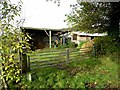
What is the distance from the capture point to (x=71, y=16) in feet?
61.5

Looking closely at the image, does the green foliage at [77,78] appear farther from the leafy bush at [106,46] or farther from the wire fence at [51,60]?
the leafy bush at [106,46]

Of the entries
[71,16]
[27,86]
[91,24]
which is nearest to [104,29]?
[91,24]

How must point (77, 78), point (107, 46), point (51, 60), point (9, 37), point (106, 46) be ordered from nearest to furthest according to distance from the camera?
Result: point (9, 37) → point (77, 78) → point (51, 60) → point (107, 46) → point (106, 46)

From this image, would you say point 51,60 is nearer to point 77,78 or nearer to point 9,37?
point 77,78

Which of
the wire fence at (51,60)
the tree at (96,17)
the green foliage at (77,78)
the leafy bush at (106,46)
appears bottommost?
the green foliage at (77,78)

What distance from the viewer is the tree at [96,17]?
1766cm

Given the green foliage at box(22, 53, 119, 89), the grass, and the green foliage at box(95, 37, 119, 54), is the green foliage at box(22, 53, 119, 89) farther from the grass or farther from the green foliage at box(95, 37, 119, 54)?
the green foliage at box(95, 37, 119, 54)

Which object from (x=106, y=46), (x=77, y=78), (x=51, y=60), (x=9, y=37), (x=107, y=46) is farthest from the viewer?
(x=106, y=46)

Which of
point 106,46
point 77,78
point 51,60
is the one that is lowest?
point 77,78

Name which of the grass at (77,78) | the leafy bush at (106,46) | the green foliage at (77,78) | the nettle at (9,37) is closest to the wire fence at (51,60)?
the grass at (77,78)

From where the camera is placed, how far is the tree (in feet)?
57.9

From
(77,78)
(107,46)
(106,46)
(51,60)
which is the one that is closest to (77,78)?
(77,78)

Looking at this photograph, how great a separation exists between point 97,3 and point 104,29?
2.28 meters

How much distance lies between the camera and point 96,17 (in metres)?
18.6
